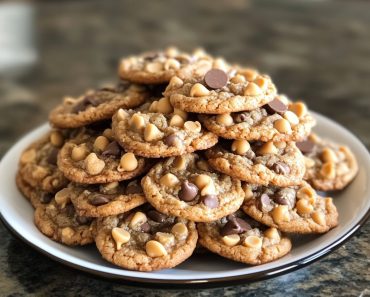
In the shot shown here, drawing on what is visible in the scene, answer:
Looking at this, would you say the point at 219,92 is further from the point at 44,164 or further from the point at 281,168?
the point at 44,164

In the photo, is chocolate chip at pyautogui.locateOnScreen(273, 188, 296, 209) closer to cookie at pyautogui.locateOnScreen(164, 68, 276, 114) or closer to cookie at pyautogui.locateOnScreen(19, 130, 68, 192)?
cookie at pyautogui.locateOnScreen(164, 68, 276, 114)

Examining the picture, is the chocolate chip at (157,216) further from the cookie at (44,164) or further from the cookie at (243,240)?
the cookie at (44,164)

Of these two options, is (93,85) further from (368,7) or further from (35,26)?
(368,7)

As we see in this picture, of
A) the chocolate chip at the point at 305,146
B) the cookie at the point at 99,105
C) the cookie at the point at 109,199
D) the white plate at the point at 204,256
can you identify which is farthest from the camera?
the chocolate chip at the point at 305,146

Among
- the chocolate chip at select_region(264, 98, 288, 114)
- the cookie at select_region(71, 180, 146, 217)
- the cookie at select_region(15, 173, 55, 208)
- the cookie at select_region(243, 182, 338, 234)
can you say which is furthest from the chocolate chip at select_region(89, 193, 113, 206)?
the chocolate chip at select_region(264, 98, 288, 114)

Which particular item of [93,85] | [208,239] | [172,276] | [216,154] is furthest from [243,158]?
[93,85]

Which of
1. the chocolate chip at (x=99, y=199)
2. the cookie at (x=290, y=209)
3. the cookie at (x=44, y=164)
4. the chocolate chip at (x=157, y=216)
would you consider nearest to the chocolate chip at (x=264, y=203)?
the cookie at (x=290, y=209)

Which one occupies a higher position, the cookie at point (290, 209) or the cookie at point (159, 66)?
the cookie at point (159, 66)

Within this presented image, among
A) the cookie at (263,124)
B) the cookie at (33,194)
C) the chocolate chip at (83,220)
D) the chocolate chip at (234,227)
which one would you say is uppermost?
the cookie at (263,124)
